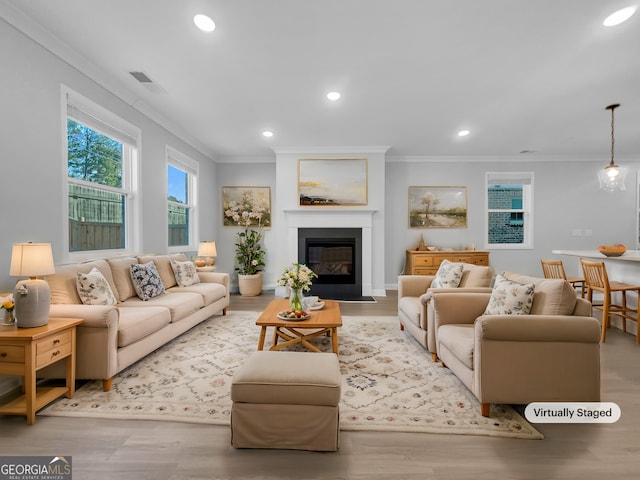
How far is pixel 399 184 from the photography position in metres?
6.50

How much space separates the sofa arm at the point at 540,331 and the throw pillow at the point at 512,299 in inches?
11.2

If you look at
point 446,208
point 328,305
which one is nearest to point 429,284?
point 328,305

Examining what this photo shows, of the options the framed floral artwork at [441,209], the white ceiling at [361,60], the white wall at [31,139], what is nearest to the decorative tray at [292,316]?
the white wall at [31,139]

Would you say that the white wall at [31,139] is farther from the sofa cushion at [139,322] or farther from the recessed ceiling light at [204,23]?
the recessed ceiling light at [204,23]

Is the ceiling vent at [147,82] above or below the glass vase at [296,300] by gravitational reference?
above

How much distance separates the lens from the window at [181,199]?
16.5 feet

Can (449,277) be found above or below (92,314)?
above

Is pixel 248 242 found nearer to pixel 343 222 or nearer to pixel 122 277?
pixel 343 222

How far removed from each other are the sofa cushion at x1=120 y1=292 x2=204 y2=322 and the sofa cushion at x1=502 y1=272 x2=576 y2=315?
3.09 m

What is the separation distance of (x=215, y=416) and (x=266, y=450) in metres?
0.48

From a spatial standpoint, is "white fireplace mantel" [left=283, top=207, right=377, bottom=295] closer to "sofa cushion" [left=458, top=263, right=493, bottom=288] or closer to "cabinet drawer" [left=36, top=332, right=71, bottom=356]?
"sofa cushion" [left=458, top=263, right=493, bottom=288]

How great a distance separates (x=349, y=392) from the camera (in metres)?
2.35

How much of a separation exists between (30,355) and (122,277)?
58.9 inches

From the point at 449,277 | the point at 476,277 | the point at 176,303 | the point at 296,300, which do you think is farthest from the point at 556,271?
the point at 176,303
